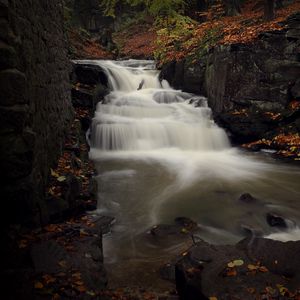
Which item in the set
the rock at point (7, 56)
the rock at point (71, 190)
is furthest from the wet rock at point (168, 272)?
the rock at point (7, 56)

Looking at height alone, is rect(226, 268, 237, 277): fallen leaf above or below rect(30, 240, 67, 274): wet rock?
below

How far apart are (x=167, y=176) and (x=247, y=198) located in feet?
7.41

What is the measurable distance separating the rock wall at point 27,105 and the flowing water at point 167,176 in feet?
4.74

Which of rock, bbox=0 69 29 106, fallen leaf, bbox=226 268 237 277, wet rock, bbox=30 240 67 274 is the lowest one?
fallen leaf, bbox=226 268 237 277

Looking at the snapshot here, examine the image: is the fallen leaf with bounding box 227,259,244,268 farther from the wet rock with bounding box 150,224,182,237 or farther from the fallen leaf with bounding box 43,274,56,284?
the fallen leaf with bounding box 43,274,56,284

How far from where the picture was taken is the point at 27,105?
4.11 meters

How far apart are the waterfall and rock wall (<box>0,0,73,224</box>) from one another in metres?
4.44

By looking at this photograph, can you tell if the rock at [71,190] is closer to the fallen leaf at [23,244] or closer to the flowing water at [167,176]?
the flowing water at [167,176]

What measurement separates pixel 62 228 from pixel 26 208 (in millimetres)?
670

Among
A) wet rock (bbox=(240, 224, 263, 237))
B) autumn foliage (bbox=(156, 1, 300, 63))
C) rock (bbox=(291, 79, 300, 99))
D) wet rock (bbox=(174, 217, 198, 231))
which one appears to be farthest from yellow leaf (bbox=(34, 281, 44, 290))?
autumn foliage (bbox=(156, 1, 300, 63))

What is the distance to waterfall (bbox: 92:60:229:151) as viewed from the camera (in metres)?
11.0

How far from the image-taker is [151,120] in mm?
12023

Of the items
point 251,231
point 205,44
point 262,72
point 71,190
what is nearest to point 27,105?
point 71,190

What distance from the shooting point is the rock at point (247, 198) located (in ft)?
22.9
